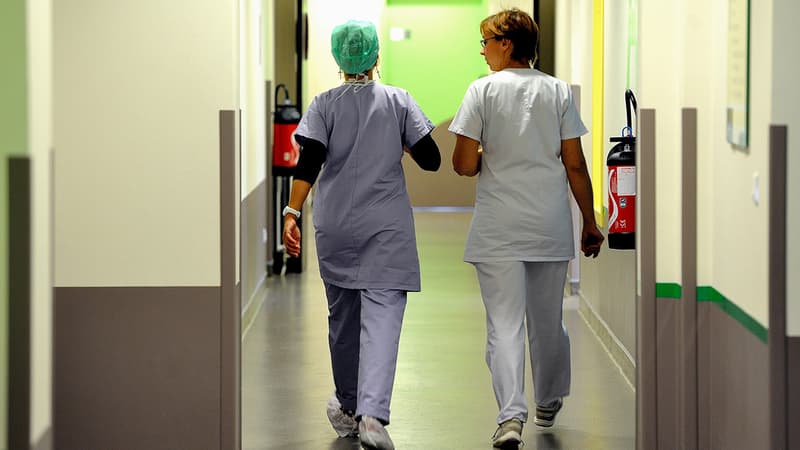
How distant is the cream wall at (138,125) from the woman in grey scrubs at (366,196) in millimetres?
397

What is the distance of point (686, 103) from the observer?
426 cm

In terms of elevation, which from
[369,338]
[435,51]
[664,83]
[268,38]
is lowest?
[369,338]

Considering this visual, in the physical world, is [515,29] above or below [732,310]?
above

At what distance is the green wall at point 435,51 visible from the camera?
17.0 metres

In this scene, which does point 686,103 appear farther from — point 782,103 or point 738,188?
point 782,103

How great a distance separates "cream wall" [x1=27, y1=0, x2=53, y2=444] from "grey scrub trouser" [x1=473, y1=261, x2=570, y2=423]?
7.23 feet

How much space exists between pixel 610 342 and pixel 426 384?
45.5 inches

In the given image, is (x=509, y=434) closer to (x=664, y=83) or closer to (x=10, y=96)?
(x=664, y=83)

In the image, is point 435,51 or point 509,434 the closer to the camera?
point 509,434

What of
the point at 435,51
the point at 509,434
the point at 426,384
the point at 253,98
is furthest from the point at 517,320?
the point at 435,51

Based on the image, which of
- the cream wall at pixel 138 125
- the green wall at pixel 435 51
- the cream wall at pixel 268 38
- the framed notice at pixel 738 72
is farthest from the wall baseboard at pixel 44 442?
the green wall at pixel 435 51

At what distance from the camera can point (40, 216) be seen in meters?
2.65

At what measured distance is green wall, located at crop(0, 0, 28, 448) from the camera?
257 cm

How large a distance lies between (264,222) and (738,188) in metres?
5.88
